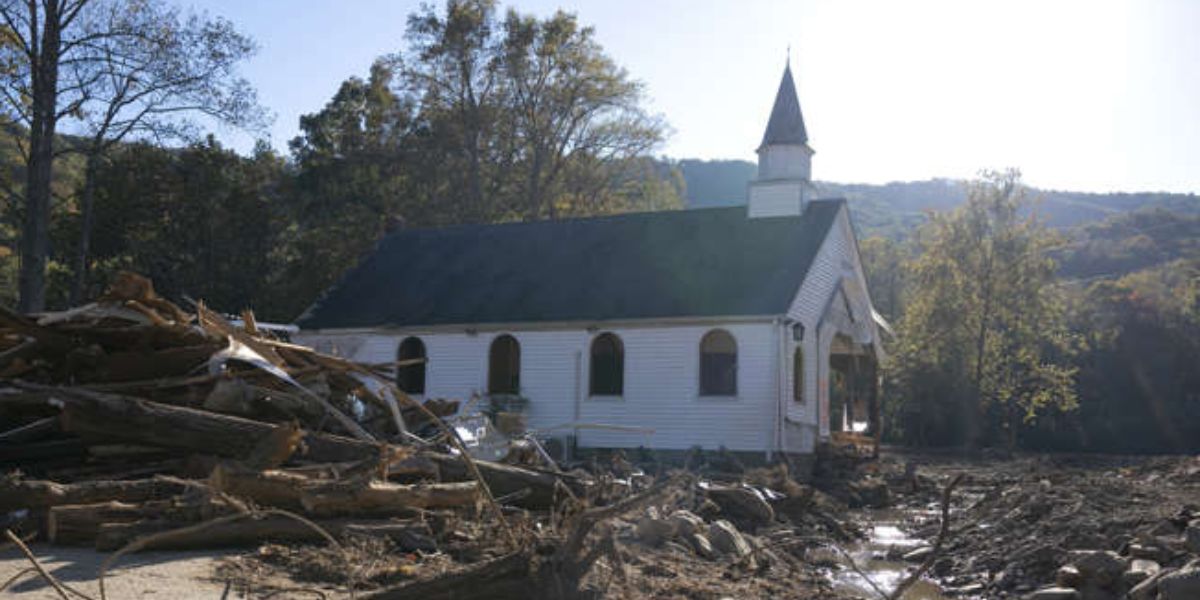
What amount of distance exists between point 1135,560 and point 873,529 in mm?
6041

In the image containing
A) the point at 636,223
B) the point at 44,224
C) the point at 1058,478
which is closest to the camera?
the point at 1058,478

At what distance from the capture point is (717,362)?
74.1 feet

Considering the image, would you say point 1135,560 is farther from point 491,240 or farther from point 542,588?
point 491,240

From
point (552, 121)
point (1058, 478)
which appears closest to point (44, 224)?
point (1058, 478)

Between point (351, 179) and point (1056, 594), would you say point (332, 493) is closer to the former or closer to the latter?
point (1056, 594)

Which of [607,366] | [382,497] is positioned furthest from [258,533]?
[607,366]

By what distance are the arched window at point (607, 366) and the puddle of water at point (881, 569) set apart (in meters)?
8.50

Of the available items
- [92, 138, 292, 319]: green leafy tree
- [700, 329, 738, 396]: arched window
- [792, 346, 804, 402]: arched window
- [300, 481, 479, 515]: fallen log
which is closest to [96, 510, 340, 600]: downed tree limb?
[300, 481, 479, 515]: fallen log

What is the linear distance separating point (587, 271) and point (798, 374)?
17.3 feet

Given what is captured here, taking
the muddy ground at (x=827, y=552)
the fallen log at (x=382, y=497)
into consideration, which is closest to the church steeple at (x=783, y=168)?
the muddy ground at (x=827, y=552)

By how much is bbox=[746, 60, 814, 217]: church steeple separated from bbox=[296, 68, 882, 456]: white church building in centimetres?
3

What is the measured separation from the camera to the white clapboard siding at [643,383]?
2172cm

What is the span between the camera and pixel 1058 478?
20328 mm

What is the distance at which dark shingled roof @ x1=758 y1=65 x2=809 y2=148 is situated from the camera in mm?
25953
